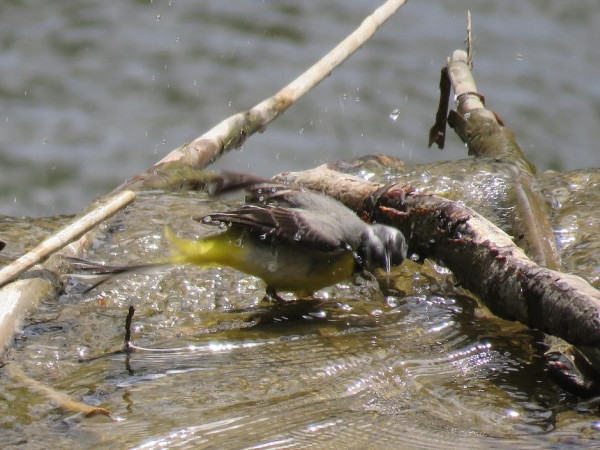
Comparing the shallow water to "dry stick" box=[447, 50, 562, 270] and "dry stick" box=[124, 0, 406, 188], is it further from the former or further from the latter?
"dry stick" box=[124, 0, 406, 188]

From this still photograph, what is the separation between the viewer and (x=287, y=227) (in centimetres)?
448

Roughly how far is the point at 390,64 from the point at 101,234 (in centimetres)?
577

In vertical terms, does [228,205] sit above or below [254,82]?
below

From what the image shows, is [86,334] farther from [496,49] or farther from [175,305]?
[496,49]

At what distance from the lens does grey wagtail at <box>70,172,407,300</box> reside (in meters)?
4.48

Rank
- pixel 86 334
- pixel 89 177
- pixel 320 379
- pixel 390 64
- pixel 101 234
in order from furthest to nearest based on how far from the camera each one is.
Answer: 1. pixel 390 64
2. pixel 89 177
3. pixel 101 234
4. pixel 86 334
5. pixel 320 379

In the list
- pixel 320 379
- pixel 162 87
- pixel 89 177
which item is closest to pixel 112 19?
pixel 162 87

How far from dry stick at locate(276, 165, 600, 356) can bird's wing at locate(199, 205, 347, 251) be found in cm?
45

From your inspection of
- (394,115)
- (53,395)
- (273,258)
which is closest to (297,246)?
(273,258)

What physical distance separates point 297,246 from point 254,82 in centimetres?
565

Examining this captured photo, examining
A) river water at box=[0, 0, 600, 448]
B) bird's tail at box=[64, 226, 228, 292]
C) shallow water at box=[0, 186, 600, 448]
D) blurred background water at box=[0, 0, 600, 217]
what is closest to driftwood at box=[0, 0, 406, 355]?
river water at box=[0, 0, 600, 448]

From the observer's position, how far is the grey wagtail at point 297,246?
448 cm

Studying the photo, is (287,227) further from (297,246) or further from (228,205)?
(228,205)

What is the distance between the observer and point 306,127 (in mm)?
9594
